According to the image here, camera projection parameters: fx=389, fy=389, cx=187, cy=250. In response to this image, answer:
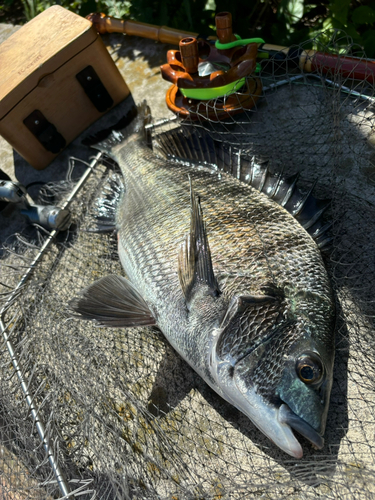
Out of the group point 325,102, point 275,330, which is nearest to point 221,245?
point 275,330

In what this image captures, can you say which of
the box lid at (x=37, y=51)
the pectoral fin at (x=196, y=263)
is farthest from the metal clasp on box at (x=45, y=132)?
the pectoral fin at (x=196, y=263)

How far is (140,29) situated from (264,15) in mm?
1314

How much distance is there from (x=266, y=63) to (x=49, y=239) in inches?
73.2

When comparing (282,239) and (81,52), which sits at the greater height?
(81,52)

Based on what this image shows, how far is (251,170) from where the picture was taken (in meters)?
2.02

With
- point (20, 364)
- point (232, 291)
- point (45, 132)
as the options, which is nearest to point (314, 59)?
point (232, 291)

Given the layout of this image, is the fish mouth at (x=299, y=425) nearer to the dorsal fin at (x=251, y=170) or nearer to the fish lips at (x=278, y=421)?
the fish lips at (x=278, y=421)

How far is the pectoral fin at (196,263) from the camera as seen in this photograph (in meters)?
1.54

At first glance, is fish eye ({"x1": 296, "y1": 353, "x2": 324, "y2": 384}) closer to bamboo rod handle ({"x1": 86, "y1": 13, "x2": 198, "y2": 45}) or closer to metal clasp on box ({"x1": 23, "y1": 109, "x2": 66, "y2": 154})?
metal clasp on box ({"x1": 23, "y1": 109, "x2": 66, "y2": 154})

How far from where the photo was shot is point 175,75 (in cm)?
242

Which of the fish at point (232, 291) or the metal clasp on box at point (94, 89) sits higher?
the metal clasp on box at point (94, 89)

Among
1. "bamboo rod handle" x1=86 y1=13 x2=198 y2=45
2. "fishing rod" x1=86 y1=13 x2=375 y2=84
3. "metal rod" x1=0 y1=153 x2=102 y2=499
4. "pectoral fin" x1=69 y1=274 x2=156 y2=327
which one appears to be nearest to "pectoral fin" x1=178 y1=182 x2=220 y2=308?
"pectoral fin" x1=69 y1=274 x2=156 y2=327

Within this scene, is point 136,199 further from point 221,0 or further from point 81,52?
point 221,0

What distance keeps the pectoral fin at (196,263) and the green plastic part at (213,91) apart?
1033 millimetres
